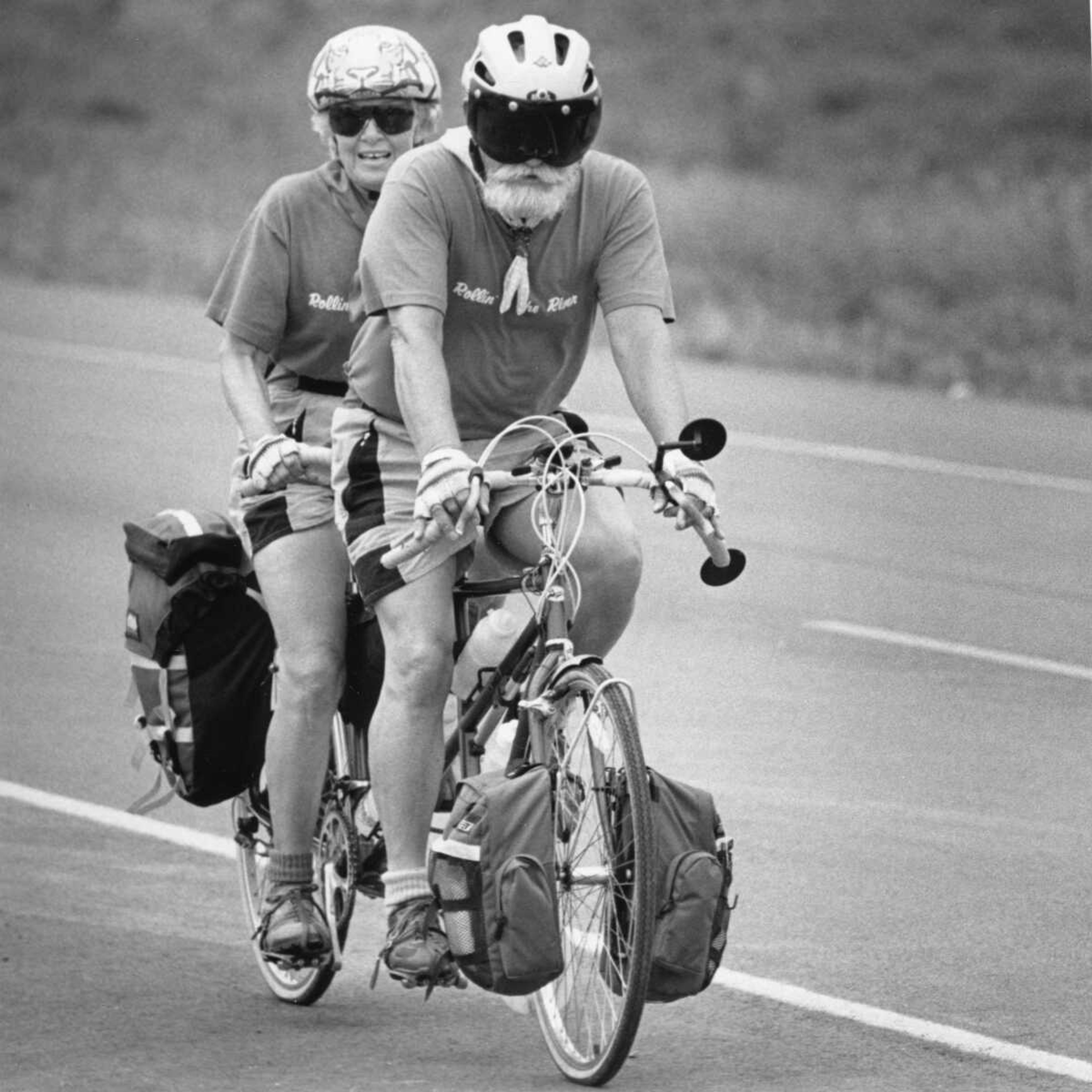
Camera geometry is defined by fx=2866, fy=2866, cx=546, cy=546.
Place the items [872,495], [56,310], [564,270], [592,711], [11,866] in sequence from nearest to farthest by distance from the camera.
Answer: [592,711] → [564,270] → [11,866] → [872,495] → [56,310]

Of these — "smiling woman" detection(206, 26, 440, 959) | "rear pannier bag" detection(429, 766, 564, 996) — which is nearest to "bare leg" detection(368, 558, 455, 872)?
"rear pannier bag" detection(429, 766, 564, 996)

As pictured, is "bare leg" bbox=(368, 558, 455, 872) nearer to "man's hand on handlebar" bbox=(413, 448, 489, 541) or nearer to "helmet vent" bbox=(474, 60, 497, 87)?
"man's hand on handlebar" bbox=(413, 448, 489, 541)

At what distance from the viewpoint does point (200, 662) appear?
6828mm

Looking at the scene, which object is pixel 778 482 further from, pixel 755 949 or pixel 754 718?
pixel 755 949

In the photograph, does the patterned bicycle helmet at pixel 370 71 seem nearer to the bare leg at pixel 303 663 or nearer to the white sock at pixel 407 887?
the bare leg at pixel 303 663

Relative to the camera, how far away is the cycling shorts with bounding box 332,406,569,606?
6012mm

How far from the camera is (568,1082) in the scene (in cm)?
585

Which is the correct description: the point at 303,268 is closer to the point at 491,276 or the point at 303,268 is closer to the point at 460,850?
the point at 491,276

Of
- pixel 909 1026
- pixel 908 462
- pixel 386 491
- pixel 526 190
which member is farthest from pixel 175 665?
pixel 908 462

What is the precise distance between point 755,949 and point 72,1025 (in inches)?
67.2

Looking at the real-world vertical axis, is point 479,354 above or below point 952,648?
above

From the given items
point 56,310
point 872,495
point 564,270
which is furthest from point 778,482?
point 564,270

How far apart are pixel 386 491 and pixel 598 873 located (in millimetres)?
1009

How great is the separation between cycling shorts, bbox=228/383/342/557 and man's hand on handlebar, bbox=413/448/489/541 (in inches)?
35.6
